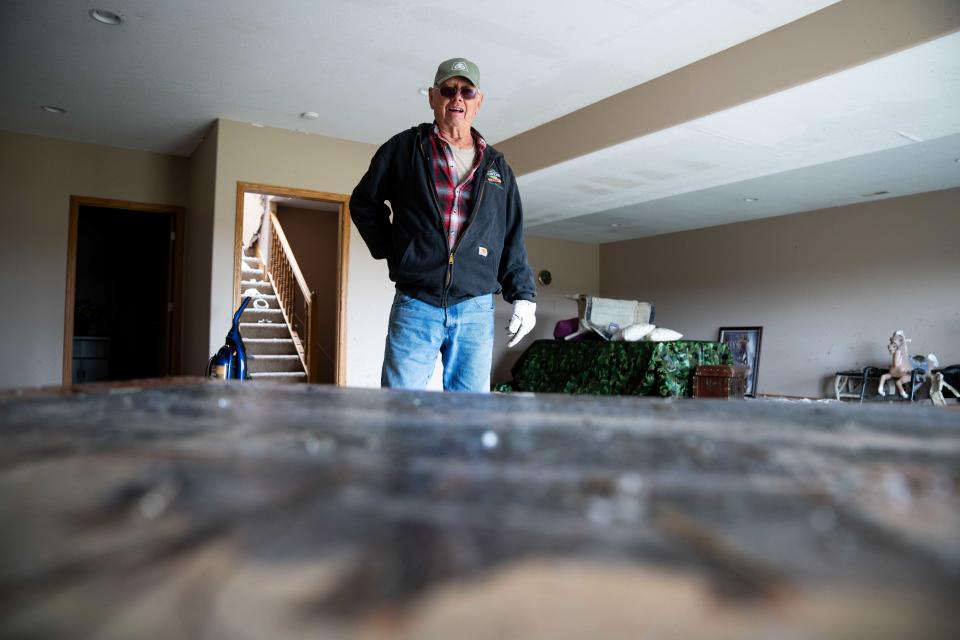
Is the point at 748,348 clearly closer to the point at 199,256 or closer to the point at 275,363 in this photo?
the point at 275,363

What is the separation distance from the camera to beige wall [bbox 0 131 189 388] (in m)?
4.91

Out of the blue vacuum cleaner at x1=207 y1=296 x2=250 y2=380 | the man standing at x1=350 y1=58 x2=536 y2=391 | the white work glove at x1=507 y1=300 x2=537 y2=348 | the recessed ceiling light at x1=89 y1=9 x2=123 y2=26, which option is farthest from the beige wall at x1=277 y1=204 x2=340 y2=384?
the man standing at x1=350 y1=58 x2=536 y2=391

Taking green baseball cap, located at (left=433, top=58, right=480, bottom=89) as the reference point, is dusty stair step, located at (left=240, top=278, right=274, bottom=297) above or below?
below

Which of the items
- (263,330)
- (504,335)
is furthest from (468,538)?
(504,335)

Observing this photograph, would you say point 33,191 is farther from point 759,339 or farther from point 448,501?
point 759,339

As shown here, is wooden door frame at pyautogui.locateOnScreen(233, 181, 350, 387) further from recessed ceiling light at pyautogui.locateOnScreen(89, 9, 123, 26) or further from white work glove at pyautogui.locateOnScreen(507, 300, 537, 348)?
white work glove at pyautogui.locateOnScreen(507, 300, 537, 348)

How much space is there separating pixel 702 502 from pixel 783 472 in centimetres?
9

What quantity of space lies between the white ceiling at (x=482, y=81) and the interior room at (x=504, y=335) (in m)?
0.03

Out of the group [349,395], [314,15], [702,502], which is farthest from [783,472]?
[314,15]

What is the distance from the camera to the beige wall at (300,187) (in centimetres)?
455

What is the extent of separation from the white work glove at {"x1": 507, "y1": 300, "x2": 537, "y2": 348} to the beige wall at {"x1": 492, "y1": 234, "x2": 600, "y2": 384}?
5.81 meters

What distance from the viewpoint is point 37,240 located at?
197 inches

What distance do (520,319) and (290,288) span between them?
572 cm

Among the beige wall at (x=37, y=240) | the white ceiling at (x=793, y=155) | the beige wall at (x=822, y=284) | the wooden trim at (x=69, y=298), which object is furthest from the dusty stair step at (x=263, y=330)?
the beige wall at (x=822, y=284)
